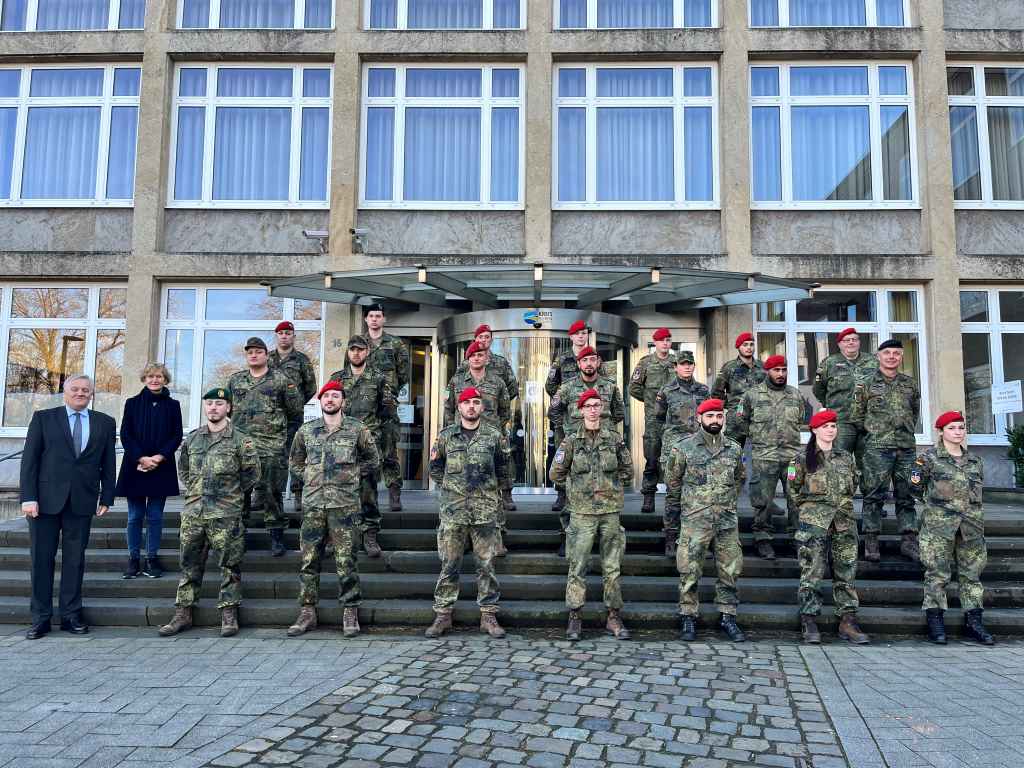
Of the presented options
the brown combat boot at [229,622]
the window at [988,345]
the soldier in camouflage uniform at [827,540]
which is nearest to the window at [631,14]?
the window at [988,345]

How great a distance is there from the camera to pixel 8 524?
873 centimetres

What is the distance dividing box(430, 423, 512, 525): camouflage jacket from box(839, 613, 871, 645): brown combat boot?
9.83 feet

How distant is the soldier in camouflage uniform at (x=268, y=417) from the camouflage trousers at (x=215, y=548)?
1117 mm

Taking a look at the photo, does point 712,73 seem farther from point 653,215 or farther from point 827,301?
point 827,301

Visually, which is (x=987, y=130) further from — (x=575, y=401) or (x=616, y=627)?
(x=616, y=627)

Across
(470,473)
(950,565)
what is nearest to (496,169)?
(470,473)

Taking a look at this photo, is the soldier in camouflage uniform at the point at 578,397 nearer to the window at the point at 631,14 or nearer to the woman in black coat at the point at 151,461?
the woman in black coat at the point at 151,461

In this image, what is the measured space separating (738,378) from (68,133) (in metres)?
12.3

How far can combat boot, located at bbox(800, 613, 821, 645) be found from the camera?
19.2 feet

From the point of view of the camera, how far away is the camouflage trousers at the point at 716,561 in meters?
5.96

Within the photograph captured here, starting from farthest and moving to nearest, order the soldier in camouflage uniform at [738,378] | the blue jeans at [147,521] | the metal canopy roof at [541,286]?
the metal canopy roof at [541,286] → the soldier in camouflage uniform at [738,378] → the blue jeans at [147,521]

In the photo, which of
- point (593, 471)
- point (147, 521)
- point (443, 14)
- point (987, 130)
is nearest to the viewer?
point (593, 471)

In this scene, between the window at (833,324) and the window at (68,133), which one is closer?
the window at (833,324)

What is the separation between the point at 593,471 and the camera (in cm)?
612
